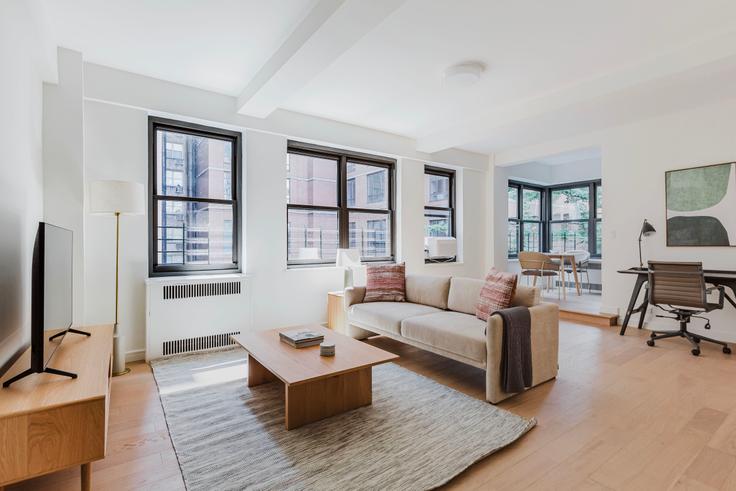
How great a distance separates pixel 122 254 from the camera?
341 centimetres

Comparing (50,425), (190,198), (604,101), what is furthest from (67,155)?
(604,101)

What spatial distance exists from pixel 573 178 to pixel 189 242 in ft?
23.8

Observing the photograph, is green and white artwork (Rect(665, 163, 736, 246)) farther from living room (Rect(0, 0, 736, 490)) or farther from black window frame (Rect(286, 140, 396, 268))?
black window frame (Rect(286, 140, 396, 268))

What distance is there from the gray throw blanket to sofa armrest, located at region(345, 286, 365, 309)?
1811 millimetres

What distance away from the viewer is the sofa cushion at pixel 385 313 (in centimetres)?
341

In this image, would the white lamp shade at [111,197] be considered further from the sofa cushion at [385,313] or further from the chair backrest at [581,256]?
the chair backrest at [581,256]

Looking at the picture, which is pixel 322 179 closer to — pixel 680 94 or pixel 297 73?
pixel 297 73

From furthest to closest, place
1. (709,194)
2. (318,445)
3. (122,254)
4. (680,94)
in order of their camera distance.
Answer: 1. (709,194)
2. (680,94)
3. (122,254)
4. (318,445)

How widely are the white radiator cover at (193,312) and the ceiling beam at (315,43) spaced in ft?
6.20

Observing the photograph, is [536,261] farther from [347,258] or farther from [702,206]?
[347,258]

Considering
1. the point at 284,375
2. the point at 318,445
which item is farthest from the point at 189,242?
the point at 318,445

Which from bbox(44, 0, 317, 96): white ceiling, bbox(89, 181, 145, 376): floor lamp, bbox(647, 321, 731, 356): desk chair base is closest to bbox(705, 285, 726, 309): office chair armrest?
bbox(647, 321, 731, 356): desk chair base

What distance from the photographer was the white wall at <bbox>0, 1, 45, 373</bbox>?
1839 mm

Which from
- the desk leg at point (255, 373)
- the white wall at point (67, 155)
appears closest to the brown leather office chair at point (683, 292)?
the desk leg at point (255, 373)
